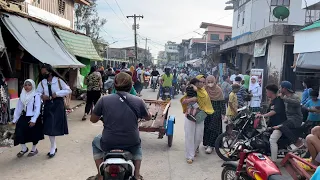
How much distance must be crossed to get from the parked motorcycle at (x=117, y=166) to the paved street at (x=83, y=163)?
5.71 feet

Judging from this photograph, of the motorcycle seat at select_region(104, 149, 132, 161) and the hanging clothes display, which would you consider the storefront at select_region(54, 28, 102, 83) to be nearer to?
the hanging clothes display

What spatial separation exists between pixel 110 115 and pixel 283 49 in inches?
456

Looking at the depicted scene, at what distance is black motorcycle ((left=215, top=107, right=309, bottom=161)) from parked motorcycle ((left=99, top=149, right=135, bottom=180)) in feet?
8.62

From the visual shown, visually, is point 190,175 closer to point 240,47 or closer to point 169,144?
point 169,144

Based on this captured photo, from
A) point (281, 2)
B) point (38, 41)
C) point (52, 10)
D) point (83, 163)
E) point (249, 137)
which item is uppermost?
point (281, 2)

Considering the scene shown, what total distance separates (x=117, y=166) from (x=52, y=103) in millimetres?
3031

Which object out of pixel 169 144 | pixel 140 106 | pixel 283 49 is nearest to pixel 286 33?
pixel 283 49

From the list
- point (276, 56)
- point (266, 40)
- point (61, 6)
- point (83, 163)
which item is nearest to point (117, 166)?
point (83, 163)

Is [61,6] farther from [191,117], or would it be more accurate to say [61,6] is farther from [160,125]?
[191,117]

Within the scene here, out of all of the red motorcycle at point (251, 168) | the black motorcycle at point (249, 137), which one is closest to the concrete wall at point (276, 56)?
the black motorcycle at point (249, 137)

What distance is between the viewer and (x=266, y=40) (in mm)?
13516

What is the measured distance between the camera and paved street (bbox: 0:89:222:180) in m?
4.80

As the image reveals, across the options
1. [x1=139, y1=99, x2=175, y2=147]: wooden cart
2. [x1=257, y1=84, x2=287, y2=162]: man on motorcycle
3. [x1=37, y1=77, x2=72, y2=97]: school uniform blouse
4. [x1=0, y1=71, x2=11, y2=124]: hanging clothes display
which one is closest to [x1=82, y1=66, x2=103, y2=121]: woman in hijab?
[x1=0, y1=71, x2=11, y2=124]: hanging clothes display

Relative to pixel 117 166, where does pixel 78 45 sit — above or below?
above
